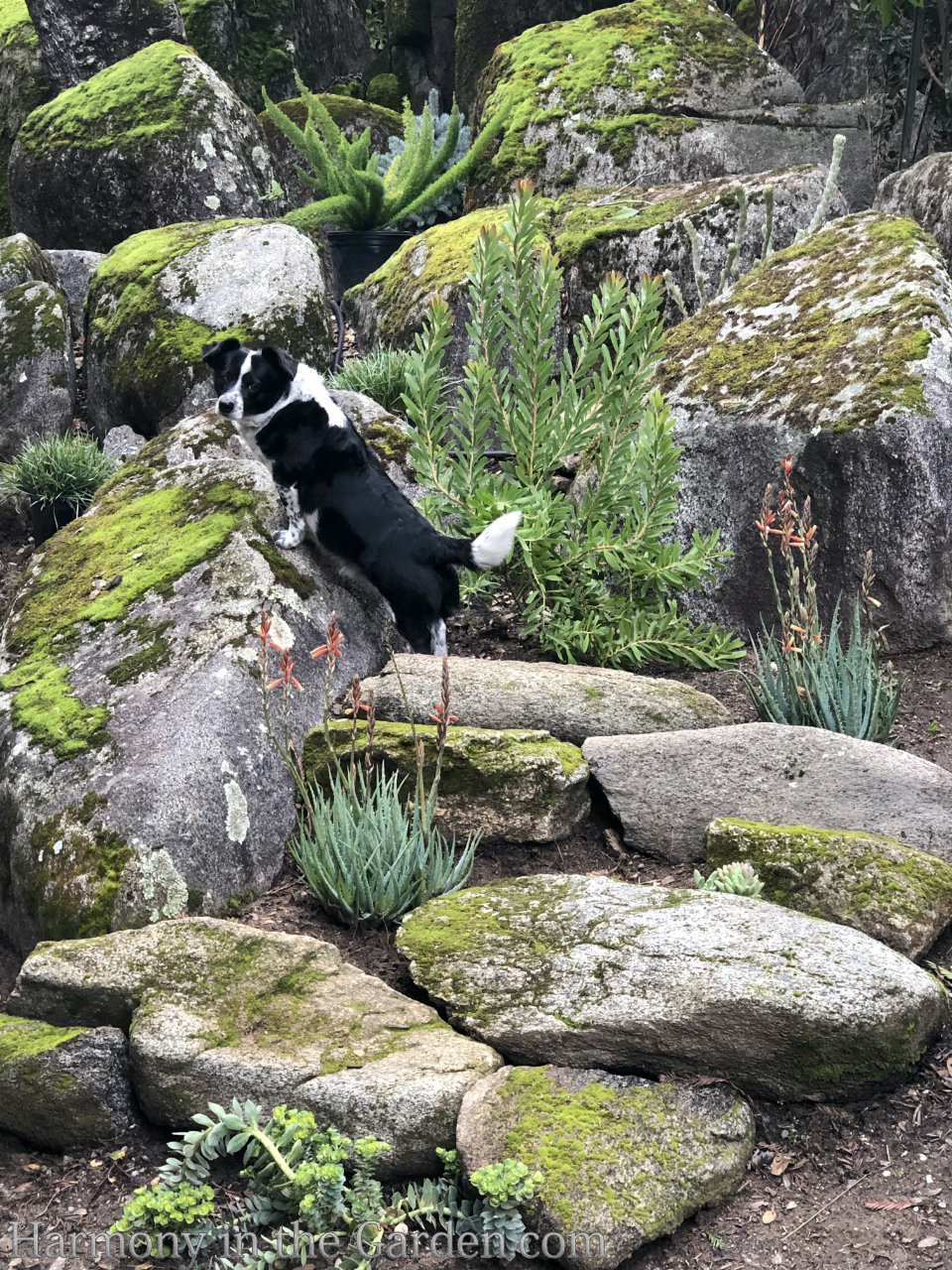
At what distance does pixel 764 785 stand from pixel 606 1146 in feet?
4.60

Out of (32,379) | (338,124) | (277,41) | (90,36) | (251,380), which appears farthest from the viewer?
(277,41)

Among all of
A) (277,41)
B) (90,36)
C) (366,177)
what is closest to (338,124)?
(90,36)

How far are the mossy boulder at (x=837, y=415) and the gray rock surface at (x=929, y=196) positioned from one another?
1268 millimetres

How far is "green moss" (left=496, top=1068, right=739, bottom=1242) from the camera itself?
8.05ft

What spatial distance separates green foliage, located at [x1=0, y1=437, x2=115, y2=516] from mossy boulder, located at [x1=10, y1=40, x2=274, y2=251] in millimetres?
3178

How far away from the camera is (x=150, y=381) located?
23.2ft

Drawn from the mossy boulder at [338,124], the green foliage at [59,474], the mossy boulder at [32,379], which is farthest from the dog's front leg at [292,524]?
the mossy boulder at [338,124]

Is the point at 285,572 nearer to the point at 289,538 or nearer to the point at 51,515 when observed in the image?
the point at 289,538

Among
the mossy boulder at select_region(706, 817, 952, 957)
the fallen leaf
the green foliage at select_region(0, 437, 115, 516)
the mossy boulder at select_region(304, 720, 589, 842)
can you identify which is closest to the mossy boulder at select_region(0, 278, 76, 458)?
the green foliage at select_region(0, 437, 115, 516)

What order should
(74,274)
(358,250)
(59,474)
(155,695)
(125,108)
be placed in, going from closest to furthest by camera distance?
(155,695) → (59,474) → (74,274) → (125,108) → (358,250)

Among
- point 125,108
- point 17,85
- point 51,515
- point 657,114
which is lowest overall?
point 51,515

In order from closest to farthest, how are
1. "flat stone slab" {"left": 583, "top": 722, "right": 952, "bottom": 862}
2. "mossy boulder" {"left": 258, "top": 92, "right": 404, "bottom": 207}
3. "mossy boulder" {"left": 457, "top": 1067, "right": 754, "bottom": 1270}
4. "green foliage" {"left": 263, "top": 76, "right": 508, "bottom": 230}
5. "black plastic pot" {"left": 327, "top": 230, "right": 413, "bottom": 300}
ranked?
"mossy boulder" {"left": 457, "top": 1067, "right": 754, "bottom": 1270} → "flat stone slab" {"left": 583, "top": 722, "right": 952, "bottom": 862} → "green foliage" {"left": 263, "top": 76, "right": 508, "bottom": 230} → "black plastic pot" {"left": 327, "top": 230, "right": 413, "bottom": 300} → "mossy boulder" {"left": 258, "top": 92, "right": 404, "bottom": 207}

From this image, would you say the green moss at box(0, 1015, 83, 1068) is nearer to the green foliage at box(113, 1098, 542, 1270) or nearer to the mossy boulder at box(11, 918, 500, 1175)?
the mossy boulder at box(11, 918, 500, 1175)

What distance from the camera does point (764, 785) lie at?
364 cm
